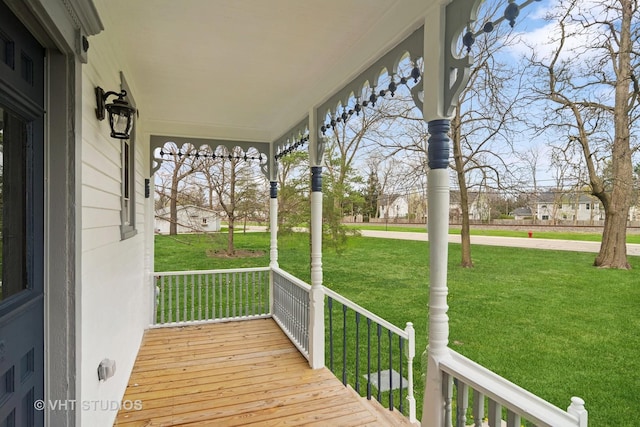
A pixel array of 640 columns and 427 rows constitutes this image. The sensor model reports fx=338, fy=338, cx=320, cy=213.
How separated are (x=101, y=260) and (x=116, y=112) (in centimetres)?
89

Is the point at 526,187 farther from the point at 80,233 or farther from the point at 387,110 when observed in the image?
the point at 80,233

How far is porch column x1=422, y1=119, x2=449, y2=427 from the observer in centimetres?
167

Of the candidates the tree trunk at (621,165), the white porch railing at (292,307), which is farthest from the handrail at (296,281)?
the tree trunk at (621,165)

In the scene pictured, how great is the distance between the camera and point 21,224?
1.23 meters

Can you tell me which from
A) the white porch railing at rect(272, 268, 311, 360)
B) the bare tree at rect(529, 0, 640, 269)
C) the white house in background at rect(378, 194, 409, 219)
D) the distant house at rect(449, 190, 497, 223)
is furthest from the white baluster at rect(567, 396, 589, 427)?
the white house in background at rect(378, 194, 409, 219)

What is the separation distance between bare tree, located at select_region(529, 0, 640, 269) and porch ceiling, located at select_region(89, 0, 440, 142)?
420 centimetres

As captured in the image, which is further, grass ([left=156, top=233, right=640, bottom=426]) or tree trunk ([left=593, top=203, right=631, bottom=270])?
tree trunk ([left=593, top=203, right=631, bottom=270])

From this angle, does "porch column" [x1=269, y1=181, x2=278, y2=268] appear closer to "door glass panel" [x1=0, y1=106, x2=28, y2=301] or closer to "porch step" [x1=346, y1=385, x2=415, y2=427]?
"porch step" [x1=346, y1=385, x2=415, y2=427]

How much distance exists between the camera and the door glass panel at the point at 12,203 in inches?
42.8

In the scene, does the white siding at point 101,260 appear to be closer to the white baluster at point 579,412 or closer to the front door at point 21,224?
the front door at point 21,224

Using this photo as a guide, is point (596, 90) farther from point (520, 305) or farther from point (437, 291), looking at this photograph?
point (437, 291)

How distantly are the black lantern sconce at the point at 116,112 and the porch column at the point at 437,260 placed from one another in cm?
177

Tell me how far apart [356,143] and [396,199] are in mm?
1852

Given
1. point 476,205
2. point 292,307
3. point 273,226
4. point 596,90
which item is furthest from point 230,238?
point 596,90
